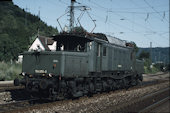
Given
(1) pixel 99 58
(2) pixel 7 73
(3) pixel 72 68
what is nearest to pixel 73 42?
(3) pixel 72 68

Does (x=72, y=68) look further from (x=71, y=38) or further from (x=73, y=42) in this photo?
(x=71, y=38)

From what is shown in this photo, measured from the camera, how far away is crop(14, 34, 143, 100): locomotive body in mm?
10891

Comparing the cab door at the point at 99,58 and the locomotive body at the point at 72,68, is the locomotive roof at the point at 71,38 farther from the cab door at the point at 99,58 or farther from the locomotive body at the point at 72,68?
the cab door at the point at 99,58

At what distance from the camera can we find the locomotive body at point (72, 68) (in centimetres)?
1089

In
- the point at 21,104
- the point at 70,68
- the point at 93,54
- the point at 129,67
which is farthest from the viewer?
the point at 129,67

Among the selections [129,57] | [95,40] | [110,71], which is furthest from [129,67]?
[95,40]

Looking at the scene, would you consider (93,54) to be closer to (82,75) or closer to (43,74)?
(82,75)

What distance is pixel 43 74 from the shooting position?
11109 millimetres

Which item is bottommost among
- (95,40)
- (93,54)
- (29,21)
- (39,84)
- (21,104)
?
(21,104)

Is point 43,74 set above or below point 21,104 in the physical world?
above

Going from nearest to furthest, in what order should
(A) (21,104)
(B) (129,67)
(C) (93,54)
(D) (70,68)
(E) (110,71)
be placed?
1. (A) (21,104)
2. (D) (70,68)
3. (C) (93,54)
4. (E) (110,71)
5. (B) (129,67)

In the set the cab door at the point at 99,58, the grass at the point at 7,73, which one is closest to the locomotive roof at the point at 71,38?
the cab door at the point at 99,58

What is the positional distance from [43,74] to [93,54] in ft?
11.8

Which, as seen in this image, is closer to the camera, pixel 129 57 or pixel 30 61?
pixel 30 61
